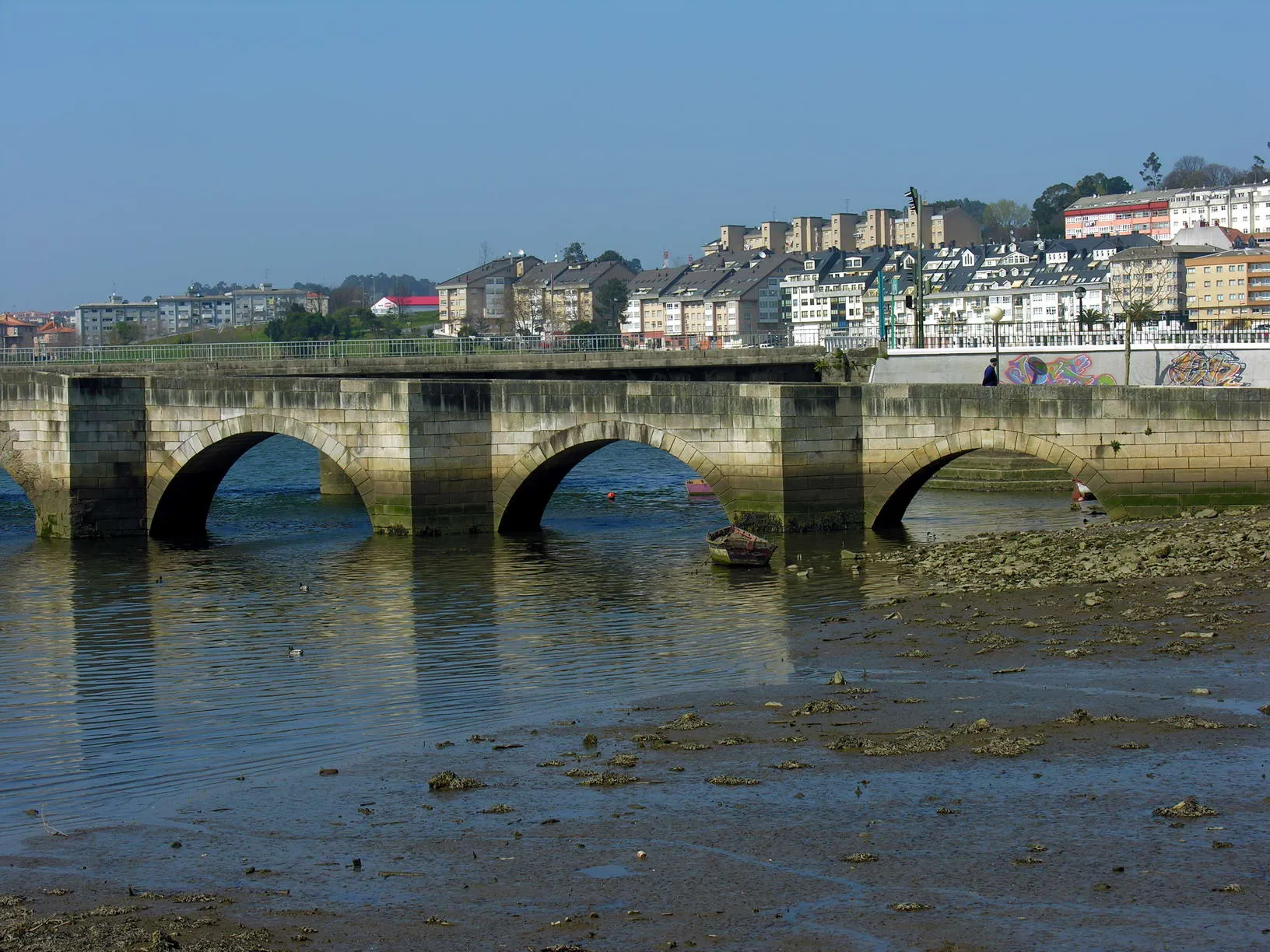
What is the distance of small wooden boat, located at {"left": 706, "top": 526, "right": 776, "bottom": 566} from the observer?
107 feet

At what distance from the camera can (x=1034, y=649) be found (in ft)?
71.5

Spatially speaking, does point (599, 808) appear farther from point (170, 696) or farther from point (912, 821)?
point (170, 696)

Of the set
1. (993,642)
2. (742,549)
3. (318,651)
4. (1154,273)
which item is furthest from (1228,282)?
(318,651)

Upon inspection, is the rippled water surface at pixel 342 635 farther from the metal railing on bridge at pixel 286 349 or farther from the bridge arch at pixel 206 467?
the metal railing on bridge at pixel 286 349

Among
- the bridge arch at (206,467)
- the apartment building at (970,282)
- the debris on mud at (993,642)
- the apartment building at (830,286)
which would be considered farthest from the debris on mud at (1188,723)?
the apartment building at (830,286)

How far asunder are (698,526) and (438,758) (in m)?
25.8

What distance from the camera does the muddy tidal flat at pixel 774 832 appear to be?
464 inches

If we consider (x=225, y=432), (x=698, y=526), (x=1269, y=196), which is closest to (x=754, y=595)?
(x=698, y=526)

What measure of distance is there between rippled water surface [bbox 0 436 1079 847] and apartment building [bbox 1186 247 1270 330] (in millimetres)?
98197

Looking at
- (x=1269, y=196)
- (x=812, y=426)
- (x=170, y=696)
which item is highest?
(x=1269, y=196)

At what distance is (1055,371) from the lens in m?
53.0

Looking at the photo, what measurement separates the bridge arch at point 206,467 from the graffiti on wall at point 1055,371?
2356cm

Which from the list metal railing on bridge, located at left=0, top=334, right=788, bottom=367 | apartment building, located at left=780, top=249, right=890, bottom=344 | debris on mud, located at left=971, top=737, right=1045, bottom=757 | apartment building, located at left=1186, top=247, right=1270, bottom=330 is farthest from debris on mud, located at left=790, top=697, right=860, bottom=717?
apartment building, located at left=780, top=249, right=890, bottom=344

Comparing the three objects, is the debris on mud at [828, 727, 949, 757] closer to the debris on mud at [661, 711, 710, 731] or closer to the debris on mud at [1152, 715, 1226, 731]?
the debris on mud at [661, 711, 710, 731]
